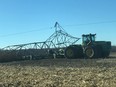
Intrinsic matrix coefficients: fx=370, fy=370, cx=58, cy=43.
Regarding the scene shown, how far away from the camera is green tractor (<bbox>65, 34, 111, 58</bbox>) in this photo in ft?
129

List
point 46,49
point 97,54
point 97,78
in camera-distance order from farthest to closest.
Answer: point 46,49
point 97,54
point 97,78

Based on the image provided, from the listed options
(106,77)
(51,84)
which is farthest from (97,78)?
(51,84)

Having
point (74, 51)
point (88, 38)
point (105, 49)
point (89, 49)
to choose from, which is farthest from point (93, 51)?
point (74, 51)

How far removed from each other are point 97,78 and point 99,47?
23.6m

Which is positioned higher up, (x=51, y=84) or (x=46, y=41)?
(x=46, y=41)

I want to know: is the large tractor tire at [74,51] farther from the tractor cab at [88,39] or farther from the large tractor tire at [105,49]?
the large tractor tire at [105,49]

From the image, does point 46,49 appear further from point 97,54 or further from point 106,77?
point 106,77

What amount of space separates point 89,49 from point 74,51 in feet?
6.76

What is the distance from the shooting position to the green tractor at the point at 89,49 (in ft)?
129

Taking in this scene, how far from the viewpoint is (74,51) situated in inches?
1612

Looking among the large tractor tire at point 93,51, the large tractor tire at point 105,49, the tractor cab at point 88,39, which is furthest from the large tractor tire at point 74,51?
the large tractor tire at point 105,49

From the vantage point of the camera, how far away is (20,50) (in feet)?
155

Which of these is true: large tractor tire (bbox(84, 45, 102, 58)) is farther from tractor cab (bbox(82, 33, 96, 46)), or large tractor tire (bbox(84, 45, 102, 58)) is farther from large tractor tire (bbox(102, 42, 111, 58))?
tractor cab (bbox(82, 33, 96, 46))

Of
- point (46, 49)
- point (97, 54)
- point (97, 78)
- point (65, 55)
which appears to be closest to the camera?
point (97, 78)
